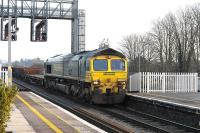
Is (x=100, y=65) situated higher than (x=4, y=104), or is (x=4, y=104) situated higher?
(x=100, y=65)

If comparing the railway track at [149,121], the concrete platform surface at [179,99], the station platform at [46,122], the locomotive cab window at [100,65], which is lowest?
the railway track at [149,121]

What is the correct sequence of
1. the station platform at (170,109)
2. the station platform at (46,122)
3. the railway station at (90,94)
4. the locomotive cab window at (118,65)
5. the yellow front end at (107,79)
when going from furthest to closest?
the locomotive cab window at (118,65) → the yellow front end at (107,79) → the station platform at (170,109) → the railway station at (90,94) → the station platform at (46,122)

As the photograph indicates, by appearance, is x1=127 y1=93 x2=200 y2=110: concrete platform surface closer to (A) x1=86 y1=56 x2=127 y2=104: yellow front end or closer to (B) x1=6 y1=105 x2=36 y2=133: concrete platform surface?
(A) x1=86 y1=56 x2=127 y2=104: yellow front end

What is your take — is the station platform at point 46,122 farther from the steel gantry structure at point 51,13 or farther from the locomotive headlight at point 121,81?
the steel gantry structure at point 51,13

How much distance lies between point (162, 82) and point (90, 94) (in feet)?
24.2

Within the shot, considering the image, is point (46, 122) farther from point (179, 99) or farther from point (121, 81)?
point (179, 99)

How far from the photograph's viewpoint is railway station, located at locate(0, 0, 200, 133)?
50.2ft

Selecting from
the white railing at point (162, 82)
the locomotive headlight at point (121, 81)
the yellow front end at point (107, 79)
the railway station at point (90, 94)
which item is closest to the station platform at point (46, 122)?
the railway station at point (90, 94)

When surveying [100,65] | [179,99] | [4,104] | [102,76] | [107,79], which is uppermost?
[100,65]

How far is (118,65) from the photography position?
2445 centimetres

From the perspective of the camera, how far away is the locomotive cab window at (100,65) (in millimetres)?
24016

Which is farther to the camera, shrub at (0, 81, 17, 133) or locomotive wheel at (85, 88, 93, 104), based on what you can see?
locomotive wheel at (85, 88, 93, 104)

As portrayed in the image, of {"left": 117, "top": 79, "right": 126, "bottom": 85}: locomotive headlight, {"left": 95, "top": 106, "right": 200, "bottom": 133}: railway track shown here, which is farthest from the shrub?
{"left": 117, "top": 79, "right": 126, "bottom": 85}: locomotive headlight

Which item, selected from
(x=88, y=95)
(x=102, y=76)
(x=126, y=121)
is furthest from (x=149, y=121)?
(x=88, y=95)
